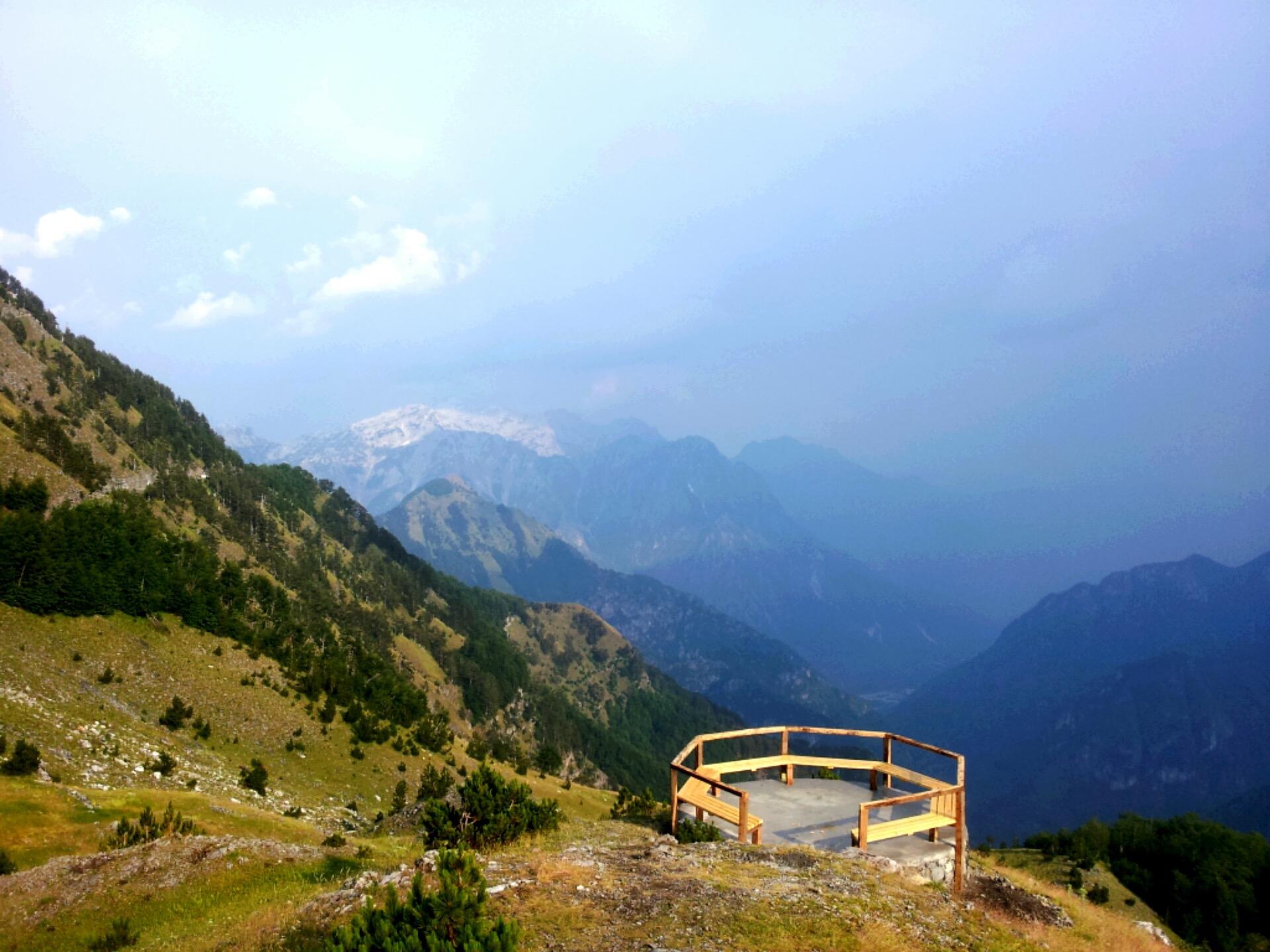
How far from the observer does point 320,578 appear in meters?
114

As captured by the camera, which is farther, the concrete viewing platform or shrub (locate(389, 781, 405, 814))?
shrub (locate(389, 781, 405, 814))

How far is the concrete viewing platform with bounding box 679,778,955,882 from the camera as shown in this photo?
1678 centimetres

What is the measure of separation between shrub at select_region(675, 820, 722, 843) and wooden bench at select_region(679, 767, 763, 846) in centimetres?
45

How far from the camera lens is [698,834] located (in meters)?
17.9

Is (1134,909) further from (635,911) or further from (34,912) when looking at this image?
(34,912)

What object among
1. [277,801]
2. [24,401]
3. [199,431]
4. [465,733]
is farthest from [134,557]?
[199,431]

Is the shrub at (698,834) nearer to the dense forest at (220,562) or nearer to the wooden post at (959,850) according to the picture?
the wooden post at (959,850)

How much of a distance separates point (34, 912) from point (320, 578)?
107033 millimetres

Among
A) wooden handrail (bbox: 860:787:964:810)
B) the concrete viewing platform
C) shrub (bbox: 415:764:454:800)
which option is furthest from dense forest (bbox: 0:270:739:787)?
wooden handrail (bbox: 860:787:964:810)

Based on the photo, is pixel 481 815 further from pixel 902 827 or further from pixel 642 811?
pixel 902 827

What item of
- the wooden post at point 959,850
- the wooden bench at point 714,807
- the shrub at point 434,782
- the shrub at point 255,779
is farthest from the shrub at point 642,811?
the shrub at point 255,779

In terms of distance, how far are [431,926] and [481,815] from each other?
8.77 m

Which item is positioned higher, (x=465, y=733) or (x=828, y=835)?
(x=828, y=835)

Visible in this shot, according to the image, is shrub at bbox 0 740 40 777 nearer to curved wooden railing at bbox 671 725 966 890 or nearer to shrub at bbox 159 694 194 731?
shrub at bbox 159 694 194 731
